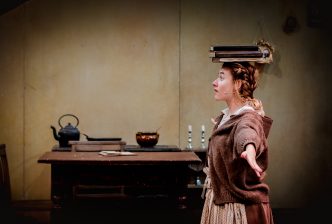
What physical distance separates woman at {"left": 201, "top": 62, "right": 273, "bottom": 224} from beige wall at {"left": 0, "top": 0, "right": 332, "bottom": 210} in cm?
368

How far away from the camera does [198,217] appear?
5605mm

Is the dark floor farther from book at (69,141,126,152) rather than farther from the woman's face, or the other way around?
the woman's face

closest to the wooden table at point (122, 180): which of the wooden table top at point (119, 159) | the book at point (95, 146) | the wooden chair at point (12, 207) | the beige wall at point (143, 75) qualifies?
the wooden table top at point (119, 159)

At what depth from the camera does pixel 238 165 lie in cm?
254

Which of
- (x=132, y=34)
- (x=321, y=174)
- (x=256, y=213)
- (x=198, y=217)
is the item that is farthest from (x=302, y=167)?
(x=256, y=213)

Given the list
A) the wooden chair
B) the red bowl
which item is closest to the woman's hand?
the wooden chair

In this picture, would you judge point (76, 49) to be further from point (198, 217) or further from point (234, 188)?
point (234, 188)

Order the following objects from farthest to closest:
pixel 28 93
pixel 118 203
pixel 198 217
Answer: pixel 28 93, pixel 198 217, pixel 118 203

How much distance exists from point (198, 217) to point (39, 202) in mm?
1840

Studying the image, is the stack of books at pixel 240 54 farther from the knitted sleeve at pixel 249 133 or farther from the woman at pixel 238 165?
the knitted sleeve at pixel 249 133

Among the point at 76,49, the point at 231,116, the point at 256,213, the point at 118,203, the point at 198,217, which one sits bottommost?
the point at 198,217

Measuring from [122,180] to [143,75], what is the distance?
2220mm

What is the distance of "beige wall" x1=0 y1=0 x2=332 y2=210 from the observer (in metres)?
Answer: 6.30

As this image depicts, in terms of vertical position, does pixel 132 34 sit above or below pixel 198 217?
above
